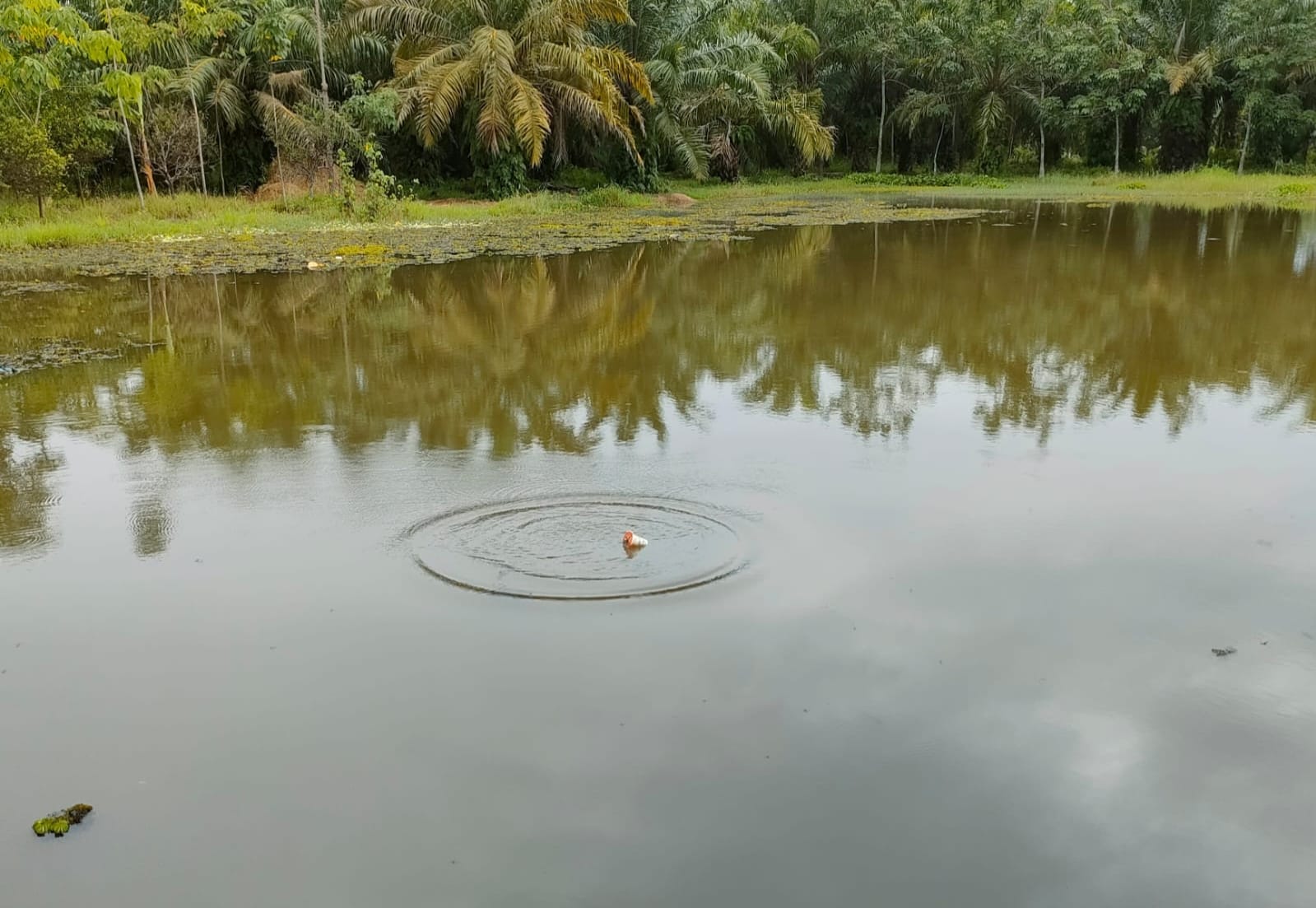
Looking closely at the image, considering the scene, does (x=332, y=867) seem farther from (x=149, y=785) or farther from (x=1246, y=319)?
(x=1246, y=319)

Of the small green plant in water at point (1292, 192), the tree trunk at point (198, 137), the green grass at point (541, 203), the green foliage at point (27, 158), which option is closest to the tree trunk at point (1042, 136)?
the green grass at point (541, 203)

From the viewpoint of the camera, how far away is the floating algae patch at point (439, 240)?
1341 centimetres

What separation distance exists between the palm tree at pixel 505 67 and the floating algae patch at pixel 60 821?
1854 centimetres

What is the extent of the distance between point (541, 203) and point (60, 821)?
1925 centimetres

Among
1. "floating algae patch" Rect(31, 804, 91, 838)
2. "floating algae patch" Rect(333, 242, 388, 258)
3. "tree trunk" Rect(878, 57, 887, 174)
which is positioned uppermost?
"tree trunk" Rect(878, 57, 887, 174)

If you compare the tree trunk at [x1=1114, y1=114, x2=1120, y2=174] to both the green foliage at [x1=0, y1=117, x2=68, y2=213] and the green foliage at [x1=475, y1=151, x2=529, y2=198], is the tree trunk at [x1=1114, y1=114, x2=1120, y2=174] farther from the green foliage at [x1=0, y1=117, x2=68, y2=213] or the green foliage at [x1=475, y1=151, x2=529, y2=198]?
the green foliage at [x1=0, y1=117, x2=68, y2=213]

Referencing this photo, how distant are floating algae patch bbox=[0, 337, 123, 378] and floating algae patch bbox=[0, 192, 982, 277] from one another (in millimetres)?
4350

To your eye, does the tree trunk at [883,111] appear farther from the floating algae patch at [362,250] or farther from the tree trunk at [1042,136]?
the floating algae patch at [362,250]

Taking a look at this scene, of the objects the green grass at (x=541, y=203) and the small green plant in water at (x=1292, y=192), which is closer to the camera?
the green grass at (x=541, y=203)

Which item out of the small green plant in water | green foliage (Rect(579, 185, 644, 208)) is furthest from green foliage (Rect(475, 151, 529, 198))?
the small green plant in water

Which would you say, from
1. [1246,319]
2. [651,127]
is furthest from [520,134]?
[1246,319]

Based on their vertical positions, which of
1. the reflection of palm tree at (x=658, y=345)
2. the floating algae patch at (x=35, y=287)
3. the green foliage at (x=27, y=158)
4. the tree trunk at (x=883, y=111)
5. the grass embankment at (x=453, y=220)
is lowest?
the reflection of palm tree at (x=658, y=345)

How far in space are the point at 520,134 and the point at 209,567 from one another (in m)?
17.2

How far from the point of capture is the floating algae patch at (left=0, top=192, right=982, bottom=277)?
13406 mm
